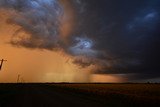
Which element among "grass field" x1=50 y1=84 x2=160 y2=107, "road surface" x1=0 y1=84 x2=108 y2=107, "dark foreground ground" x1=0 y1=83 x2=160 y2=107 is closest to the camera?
"road surface" x1=0 y1=84 x2=108 y2=107

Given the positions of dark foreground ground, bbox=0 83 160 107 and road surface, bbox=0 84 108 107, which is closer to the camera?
road surface, bbox=0 84 108 107

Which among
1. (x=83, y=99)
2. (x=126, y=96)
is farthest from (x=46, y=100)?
(x=126, y=96)

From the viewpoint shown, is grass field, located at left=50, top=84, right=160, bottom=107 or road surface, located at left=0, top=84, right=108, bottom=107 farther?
grass field, located at left=50, top=84, right=160, bottom=107

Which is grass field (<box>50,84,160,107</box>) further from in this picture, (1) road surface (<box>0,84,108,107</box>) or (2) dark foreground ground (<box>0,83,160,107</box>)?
(1) road surface (<box>0,84,108,107</box>)

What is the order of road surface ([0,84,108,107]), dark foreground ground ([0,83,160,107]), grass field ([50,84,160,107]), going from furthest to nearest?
1. grass field ([50,84,160,107])
2. dark foreground ground ([0,83,160,107])
3. road surface ([0,84,108,107])

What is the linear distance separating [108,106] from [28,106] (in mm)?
8291

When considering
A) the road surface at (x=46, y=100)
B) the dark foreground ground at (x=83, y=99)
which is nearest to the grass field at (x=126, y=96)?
the dark foreground ground at (x=83, y=99)

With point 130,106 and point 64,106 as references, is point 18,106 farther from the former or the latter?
point 130,106

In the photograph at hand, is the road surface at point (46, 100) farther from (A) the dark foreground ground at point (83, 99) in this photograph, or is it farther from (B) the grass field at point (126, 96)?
(B) the grass field at point (126, 96)

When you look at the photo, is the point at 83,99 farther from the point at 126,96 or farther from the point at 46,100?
the point at 126,96

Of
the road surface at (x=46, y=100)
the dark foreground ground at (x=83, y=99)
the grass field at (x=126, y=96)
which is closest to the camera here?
the road surface at (x=46, y=100)

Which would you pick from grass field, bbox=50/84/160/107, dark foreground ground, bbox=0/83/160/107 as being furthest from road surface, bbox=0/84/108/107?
grass field, bbox=50/84/160/107

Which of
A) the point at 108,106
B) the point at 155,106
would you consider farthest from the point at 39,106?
the point at 155,106

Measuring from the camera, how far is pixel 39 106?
23.8 metres
